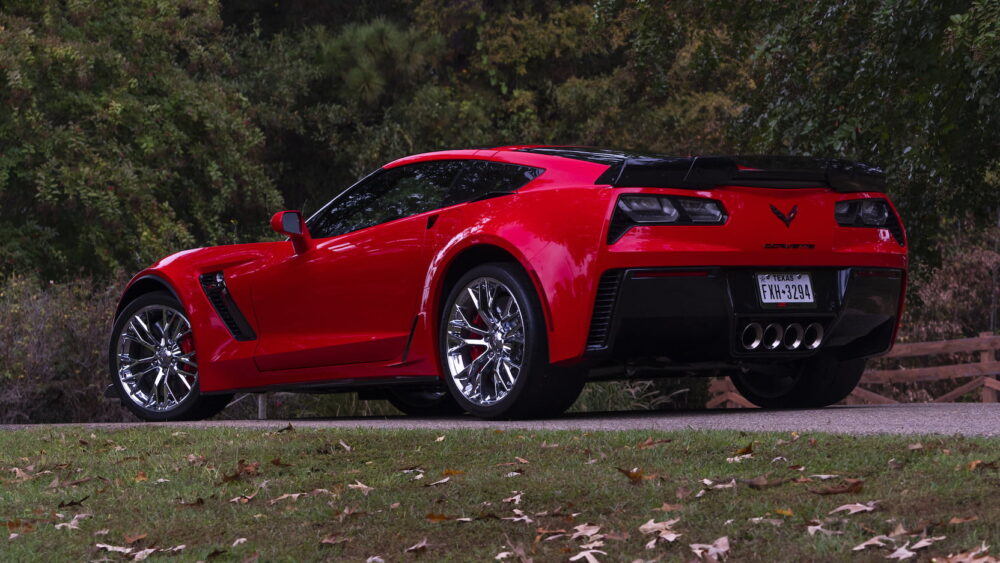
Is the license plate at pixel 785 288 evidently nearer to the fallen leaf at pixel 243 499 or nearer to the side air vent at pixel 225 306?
the fallen leaf at pixel 243 499

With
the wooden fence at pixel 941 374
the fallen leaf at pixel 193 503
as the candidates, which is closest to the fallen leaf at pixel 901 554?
the fallen leaf at pixel 193 503

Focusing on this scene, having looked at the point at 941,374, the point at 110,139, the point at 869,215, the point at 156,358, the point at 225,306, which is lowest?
the point at 941,374

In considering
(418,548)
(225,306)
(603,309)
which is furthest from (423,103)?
(418,548)

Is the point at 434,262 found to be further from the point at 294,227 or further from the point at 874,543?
the point at 874,543

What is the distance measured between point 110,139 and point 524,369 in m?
14.6

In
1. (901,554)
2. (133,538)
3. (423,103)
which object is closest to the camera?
(901,554)

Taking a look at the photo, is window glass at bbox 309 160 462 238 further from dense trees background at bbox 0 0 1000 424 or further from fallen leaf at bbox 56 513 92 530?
dense trees background at bbox 0 0 1000 424

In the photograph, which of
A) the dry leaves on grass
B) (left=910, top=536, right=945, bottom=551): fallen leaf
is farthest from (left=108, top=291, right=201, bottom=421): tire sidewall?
(left=910, top=536, right=945, bottom=551): fallen leaf

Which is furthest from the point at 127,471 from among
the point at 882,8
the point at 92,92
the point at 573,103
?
the point at 573,103

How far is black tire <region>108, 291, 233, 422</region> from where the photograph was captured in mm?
9633

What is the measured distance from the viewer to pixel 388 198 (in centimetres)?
884

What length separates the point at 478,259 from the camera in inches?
318

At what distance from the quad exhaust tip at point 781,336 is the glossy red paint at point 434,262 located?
36 centimetres

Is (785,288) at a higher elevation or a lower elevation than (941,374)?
higher
